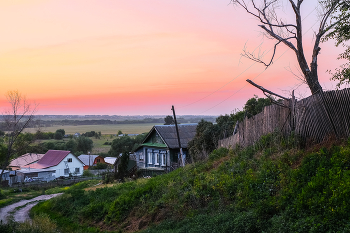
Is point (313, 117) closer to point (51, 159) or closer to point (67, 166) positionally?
point (67, 166)

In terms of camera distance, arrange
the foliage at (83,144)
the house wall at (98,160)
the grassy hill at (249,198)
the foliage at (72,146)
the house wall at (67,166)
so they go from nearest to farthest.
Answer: the grassy hill at (249,198) < the house wall at (67,166) < the house wall at (98,160) < the foliage at (72,146) < the foliage at (83,144)

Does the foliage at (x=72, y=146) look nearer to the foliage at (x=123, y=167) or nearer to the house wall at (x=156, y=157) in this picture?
the house wall at (x=156, y=157)

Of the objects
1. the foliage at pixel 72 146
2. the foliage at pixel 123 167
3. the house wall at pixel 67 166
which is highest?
the foliage at pixel 72 146

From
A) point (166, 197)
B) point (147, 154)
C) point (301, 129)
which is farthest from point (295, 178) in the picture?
point (147, 154)

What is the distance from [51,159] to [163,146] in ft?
111

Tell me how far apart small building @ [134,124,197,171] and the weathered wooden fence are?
62.6 feet

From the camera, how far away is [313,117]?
34.1 feet

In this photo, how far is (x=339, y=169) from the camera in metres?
7.45

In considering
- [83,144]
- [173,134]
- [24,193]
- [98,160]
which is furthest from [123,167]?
[83,144]

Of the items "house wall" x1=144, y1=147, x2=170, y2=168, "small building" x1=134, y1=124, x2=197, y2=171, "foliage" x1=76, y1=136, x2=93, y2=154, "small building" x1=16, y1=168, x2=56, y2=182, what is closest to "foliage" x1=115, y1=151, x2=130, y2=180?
"small building" x1=134, y1=124, x2=197, y2=171

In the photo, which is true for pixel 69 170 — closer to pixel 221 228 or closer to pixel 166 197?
pixel 166 197

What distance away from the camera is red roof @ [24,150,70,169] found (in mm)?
56600

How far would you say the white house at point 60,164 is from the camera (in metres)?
56.5

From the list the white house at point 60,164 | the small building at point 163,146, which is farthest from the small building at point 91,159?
the small building at point 163,146
